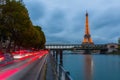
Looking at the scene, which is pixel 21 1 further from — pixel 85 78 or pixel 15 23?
pixel 85 78

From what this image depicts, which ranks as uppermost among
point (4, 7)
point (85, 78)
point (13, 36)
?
point (4, 7)

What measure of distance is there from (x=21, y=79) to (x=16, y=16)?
63.3 metres

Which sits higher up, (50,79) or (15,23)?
(15,23)

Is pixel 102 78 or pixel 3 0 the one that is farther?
pixel 3 0

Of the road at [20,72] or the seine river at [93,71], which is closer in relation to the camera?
the road at [20,72]

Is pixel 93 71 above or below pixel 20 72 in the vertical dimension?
below

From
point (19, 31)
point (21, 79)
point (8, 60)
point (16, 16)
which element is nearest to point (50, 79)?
point (21, 79)

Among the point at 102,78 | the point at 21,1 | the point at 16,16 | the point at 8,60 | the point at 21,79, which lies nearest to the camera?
the point at 21,79

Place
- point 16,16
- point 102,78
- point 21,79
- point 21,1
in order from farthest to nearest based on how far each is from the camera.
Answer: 1. point 21,1
2. point 16,16
3. point 102,78
4. point 21,79

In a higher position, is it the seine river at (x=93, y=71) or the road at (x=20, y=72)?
the road at (x=20, y=72)

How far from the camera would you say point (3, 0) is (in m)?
90.1

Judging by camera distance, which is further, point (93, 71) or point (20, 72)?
point (93, 71)

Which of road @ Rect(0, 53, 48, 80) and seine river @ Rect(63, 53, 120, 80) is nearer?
road @ Rect(0, 53, 48, 80)

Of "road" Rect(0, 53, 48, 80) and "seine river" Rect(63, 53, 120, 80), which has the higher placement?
"road" Rect(0, 53, 48, 80)
